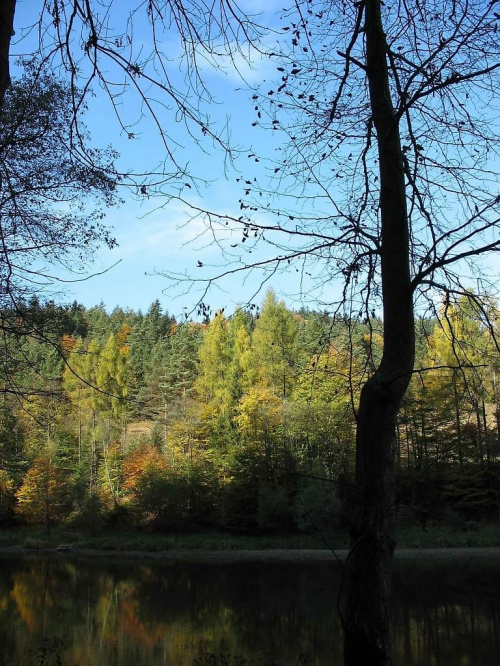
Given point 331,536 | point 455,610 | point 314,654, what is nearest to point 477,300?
point 314,654

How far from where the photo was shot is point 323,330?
3105 millimetres

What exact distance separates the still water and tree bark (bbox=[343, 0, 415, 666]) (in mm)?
4290

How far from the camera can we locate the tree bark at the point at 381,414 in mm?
2072

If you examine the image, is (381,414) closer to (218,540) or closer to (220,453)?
(218,540)

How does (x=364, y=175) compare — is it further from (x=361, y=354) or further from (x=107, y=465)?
(x=107, y=465)

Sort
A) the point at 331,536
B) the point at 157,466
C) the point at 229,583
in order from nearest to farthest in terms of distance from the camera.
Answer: the point at 229,583, the point at 331,536, the point at 157,466

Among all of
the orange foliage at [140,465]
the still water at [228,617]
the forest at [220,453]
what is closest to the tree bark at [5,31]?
the still water at [228,617]

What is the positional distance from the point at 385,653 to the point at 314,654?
8.17 m

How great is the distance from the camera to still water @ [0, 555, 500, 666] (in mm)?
9258

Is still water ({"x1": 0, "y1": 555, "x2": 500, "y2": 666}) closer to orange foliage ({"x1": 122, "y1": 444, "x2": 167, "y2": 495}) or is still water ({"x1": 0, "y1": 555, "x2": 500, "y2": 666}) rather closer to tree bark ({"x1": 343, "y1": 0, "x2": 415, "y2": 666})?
tree bark ({"x1": 343, "y1": 0, "x2": 415, "y2": 666})

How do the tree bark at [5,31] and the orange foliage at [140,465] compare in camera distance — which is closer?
the tree bark at [5,31]

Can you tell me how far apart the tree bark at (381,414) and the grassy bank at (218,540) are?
65.4ft

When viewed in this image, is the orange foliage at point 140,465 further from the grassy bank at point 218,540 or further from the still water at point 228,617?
the still water at point 228,617

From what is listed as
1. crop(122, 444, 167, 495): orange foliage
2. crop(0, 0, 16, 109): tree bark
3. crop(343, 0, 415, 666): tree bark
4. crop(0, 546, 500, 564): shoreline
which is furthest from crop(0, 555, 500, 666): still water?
crop(122, 444, 167, 495): orange foliage
